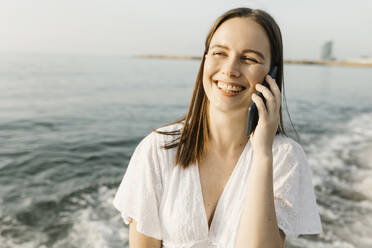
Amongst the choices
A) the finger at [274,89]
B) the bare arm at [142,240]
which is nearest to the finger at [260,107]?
the finger at [274,89]

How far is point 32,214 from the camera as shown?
519 centimetres

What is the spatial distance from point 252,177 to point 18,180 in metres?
6.02

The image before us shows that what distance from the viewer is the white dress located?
2.04 metres

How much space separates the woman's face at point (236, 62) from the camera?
6.58 ft

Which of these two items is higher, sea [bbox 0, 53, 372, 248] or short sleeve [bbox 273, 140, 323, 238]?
short sleeve [bbox 273, 140, 323, 238]

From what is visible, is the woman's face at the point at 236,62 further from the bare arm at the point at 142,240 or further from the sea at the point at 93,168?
the sea at the point at 93,168

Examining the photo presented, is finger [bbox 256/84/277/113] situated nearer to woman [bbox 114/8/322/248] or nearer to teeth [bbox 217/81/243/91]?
woman [bbox 114/8/322/248]

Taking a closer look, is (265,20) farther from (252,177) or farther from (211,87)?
(252,177)

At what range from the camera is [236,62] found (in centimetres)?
202

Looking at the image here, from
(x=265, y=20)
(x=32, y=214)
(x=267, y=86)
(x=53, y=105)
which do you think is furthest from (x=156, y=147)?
(x=53, y=105)

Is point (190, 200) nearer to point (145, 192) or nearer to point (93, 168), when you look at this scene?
point (145, 192)

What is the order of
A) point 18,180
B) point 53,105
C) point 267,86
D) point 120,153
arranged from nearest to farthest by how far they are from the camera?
1. point 267,86
2. point 18,180
3. point 120,153
4. point 53,105

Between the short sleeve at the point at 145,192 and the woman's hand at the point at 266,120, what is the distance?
0.71 m

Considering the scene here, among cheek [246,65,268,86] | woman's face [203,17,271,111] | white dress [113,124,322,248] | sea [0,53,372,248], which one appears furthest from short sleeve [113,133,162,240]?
sea [0,53,372,248]
